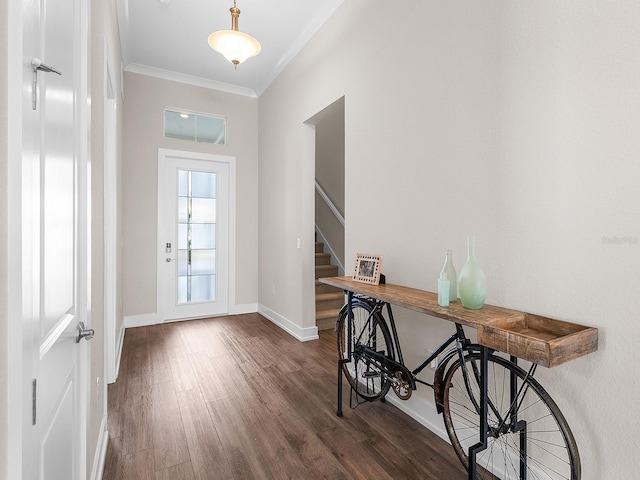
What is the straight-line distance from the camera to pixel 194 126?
4.69 metres

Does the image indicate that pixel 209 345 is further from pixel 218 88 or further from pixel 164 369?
pixel 218 88

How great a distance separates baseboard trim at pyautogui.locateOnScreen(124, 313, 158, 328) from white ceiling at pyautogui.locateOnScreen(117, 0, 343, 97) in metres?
3.11

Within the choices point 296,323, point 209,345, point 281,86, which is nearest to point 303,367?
point 296,323

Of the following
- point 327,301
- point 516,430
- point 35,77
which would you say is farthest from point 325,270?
point 35,77

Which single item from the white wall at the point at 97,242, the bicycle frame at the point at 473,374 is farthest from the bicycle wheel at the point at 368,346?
the white wall at the point at 97,242

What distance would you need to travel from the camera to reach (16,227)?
63 cm

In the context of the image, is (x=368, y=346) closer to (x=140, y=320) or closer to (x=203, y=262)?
(x=203, y=262)

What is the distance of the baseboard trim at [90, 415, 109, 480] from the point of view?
62.6 inches

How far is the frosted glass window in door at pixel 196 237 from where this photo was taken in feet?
15.0

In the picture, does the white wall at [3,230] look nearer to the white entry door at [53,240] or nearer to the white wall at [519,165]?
the white entry door at [53,240]

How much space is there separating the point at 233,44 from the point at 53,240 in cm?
239

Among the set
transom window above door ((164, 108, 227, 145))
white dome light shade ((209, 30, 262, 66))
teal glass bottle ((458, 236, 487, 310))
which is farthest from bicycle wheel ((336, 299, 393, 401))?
transom window above door ((164, 108, 227, 145))

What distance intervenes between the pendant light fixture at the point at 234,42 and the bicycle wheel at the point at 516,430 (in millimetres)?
2787

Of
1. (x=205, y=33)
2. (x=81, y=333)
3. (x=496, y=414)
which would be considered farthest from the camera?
(x=205, y=33)
